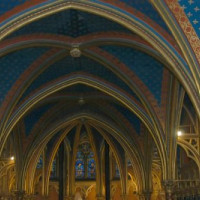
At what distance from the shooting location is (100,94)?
18.8 meters

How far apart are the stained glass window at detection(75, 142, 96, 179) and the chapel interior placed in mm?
65

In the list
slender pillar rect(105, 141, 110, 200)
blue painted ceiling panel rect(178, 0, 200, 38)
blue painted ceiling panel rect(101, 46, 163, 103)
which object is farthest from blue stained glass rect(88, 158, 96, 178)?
blue painted ceiling panel rect(178, 0, 200, 38)

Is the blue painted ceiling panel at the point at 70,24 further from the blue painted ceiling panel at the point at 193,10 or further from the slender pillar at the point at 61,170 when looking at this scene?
the slender pillar at the point at 61,170

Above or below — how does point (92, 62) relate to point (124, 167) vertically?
above

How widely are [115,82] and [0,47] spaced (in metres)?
5.45

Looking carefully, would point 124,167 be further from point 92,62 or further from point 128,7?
point 128,7

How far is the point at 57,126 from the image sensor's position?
827 inches

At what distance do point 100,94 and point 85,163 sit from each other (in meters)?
8.87

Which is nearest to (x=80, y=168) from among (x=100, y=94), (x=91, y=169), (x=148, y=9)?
(x=91, y=169)

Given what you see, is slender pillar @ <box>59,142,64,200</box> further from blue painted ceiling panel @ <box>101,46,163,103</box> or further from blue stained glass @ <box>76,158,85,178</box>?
blue painted ceiling panel @ <box>101,46,163,103</box>

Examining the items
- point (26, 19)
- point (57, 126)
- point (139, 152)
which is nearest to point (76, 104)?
point (57, 126)

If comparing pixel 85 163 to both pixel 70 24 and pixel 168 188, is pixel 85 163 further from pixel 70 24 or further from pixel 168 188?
pixel 70 24

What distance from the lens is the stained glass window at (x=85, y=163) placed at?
86.4 feet

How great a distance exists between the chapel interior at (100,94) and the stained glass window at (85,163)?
0.07m
